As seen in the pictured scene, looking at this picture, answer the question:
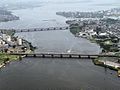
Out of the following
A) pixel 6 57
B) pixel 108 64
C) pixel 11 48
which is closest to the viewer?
pixel 108 64

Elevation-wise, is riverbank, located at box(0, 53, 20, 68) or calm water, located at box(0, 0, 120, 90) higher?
riverbank, located at box(0, 53, 20, 68)

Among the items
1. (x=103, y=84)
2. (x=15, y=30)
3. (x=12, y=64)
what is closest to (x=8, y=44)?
(x=12, y=64)

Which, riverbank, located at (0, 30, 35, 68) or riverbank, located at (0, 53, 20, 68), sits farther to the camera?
riverbank, located at (0, 30, 35, 68)

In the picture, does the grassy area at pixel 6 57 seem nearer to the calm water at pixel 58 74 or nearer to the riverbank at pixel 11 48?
the riverbank at pixel 11 48

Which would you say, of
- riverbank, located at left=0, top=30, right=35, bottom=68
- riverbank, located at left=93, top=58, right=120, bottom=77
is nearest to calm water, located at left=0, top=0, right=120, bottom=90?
riverbank, located at left=93, top=58, right=120, bottom=77

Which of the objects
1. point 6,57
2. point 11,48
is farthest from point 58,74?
point 11,48

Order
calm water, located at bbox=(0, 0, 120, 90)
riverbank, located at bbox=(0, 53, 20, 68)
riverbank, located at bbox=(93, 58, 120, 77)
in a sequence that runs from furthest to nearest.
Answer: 1. riverbank, located at bbox=(0, 53, 20, 68)
2. riverbank, located at bbox=(93, 58, 120, 77)
3. calm water, located at bbox=(0, 0, 120, 90)

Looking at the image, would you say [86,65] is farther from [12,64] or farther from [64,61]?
[12,64]

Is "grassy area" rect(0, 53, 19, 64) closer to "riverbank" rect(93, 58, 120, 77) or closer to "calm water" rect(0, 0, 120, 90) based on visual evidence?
"calm water" rect(0, 0, 120, 90)

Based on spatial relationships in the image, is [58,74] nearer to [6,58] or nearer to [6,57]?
[6,58]

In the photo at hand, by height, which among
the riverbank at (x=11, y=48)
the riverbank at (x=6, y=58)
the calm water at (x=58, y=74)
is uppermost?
the riverbank at (x=11, y=48)

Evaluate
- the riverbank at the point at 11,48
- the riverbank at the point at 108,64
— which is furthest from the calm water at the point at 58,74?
the riverbank at the point at 11,48
